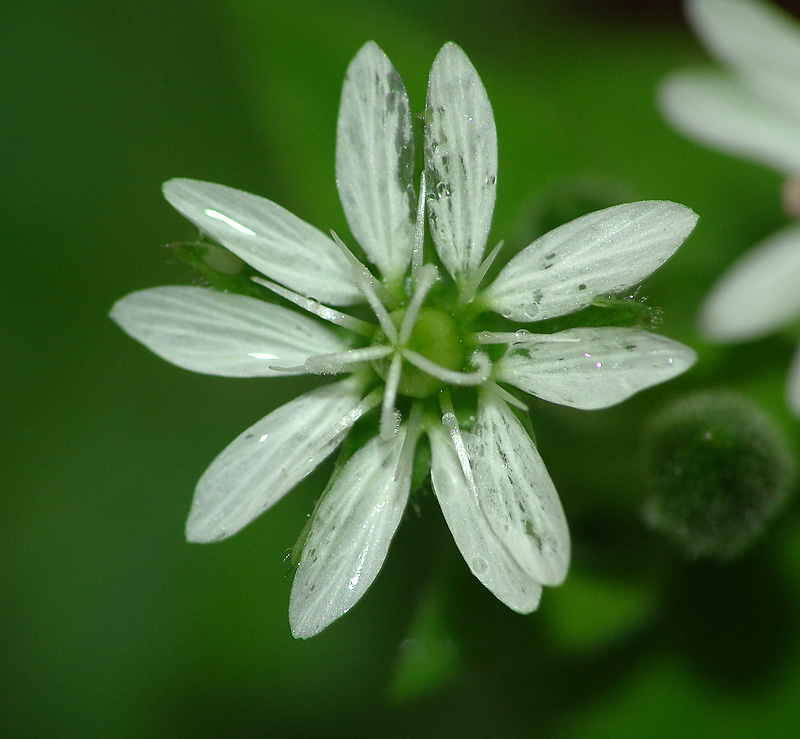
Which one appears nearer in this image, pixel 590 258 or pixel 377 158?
pixel 590 258

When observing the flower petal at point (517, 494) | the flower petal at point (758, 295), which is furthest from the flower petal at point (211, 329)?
the flower petal at point (758, 295)

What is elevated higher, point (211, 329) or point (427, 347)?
point (211, 329)

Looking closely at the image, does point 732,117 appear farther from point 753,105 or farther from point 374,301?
point 374,301

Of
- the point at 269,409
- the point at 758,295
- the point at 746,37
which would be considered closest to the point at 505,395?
the point at 758,295

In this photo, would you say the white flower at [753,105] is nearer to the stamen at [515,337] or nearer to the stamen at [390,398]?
the stamen at [515,337]

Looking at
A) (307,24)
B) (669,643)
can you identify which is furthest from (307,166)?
(669,643)

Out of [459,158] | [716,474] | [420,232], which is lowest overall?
[716,474]
